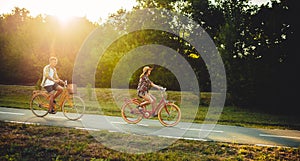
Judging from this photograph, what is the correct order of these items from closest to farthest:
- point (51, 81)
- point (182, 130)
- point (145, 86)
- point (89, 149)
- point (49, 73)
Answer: point (89, 149) < point (182, 130) < point (145, 86) < point (49, 73) < point (51, 81)

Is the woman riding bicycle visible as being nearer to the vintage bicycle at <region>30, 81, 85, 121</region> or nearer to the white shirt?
the vintage bicycle at <region>30, 81, 85, 121</region>

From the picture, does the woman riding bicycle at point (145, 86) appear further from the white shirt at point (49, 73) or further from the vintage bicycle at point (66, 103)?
the white shirt at point (49, 73)

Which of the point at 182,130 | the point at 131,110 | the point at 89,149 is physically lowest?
the point at 89,149

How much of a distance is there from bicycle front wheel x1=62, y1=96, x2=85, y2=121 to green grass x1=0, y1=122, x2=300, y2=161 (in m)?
2.20

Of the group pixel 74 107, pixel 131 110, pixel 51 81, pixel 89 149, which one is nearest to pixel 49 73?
pixel 51 81

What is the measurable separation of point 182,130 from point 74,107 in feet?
12.4

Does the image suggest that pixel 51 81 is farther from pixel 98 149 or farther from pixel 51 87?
pixel 98 149

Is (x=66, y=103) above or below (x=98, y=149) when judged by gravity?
above

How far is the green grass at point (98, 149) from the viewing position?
225 inches

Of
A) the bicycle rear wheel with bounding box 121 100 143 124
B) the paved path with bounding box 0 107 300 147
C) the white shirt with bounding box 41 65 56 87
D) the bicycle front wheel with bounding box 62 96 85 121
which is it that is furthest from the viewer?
the bicycle front wheel with bounding box 62 96 85 121

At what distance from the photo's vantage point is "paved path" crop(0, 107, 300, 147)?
7.57 meters

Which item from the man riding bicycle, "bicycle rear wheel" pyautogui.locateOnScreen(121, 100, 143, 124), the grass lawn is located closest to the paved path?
"bicycle rear wheel" pyautogui.locateOnScreen(121, 100, 143, 124)

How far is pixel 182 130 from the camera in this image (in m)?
8.57

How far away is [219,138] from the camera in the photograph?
7586 millimetres
